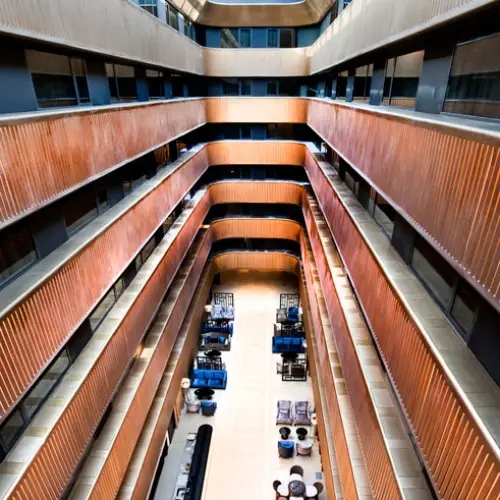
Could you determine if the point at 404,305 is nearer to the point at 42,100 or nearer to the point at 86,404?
the point at 86,404

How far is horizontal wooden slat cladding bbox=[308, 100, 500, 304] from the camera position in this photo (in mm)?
3613

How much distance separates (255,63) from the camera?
19.9 meters

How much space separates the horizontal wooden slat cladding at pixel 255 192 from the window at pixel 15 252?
14.4m

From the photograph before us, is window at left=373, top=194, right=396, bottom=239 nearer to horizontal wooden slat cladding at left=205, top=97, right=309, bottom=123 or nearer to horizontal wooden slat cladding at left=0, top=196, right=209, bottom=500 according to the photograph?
horizontal wooden slat cladding at left=0, top=196, right=209, bottom=500

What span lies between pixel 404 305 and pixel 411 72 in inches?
242

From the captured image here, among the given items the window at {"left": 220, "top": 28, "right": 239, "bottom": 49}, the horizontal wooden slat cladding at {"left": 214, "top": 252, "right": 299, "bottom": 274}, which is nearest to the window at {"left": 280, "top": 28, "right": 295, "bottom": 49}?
the window at {"left": 220, "top": 28, "right": 239, "bottom": 49}

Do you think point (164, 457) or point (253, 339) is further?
point (253, 339)

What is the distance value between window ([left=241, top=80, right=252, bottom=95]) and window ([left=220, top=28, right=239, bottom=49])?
1.83 meters

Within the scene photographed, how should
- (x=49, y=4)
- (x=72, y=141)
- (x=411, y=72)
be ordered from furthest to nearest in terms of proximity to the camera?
(x=411, y=72) → (x=72, y=141) → (x=49, y=4)

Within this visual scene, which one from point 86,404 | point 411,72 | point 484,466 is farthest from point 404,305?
point 411,72

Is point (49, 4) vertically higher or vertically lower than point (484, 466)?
higher

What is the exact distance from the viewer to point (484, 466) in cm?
339

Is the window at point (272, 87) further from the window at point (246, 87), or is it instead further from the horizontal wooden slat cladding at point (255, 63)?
the horizontal wooden slat cladding at point (255, 63)

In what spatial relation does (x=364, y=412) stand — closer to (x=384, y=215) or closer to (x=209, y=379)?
(x=384, y=215)
